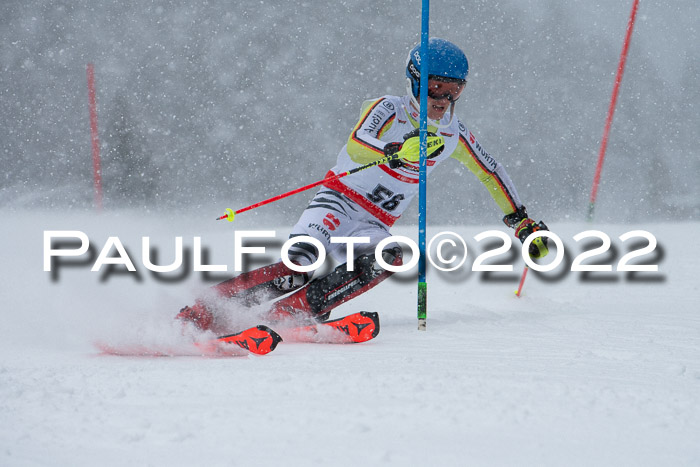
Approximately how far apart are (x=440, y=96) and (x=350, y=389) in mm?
1972

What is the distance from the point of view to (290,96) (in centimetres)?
1264

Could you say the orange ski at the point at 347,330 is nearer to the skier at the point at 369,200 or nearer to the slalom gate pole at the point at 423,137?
the skier at the point at 369,200

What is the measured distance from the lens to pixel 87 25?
12.4 m

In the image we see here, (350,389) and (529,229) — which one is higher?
(529,229)

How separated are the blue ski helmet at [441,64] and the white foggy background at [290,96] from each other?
874cm

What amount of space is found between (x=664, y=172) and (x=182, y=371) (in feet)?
41.3

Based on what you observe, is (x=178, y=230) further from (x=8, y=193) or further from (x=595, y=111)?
(x=595, y=111)

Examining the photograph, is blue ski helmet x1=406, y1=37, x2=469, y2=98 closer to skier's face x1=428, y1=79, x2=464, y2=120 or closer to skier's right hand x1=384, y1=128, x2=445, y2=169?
skier's face x1=428, y1=79, x2=464, y2=120

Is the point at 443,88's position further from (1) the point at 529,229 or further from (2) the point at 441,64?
(1) the point at 529,229

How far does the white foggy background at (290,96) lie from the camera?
12.1 meters

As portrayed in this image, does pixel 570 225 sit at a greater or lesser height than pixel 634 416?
greater

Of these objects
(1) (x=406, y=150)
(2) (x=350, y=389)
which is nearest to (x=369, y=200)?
(1) (x=406, y=150)

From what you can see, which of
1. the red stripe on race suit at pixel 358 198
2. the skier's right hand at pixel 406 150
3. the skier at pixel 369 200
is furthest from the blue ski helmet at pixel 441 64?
the red stripe on race suit at pixel 358 198

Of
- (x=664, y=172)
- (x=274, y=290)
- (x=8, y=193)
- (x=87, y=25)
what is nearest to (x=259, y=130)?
(x=87, y=25)
